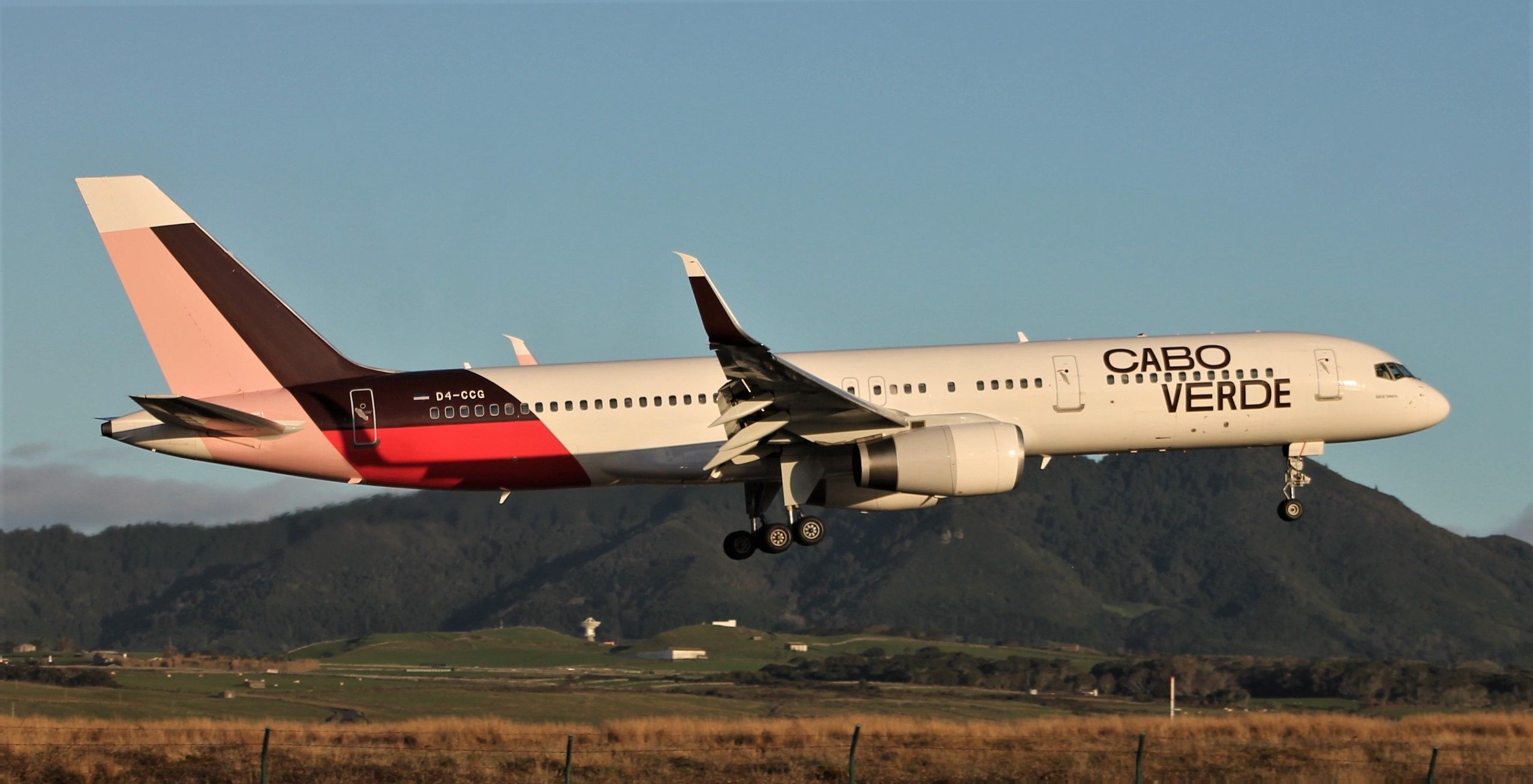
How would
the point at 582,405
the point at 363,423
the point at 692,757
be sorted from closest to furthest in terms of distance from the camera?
the point at 692,757, the point at 363,423, the point at 582,405

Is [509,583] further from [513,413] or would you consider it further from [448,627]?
[513,413]

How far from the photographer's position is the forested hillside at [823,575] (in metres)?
121

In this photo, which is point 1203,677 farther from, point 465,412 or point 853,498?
point 465,412

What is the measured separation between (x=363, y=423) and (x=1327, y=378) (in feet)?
75.3

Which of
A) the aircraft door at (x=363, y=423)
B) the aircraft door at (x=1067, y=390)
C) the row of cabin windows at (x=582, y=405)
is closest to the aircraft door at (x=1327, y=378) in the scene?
the aircraft door at (x=1067, y=390)

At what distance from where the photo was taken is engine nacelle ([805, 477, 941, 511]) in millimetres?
41938

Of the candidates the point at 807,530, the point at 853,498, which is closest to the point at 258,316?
the point at 807,530

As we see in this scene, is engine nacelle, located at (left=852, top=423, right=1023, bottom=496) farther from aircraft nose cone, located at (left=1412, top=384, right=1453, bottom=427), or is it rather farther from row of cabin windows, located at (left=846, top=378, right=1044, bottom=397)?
aircraft nose cone, located at (left=1412, top=384, right=1453, bottom=427)

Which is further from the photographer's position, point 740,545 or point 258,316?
point 740,545

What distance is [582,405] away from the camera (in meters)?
40.3

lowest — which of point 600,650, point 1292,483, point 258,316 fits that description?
point 600,650

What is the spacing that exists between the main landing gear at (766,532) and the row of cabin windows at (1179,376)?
308 inches

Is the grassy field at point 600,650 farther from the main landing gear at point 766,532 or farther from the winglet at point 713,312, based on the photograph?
the winglet at point 713,312

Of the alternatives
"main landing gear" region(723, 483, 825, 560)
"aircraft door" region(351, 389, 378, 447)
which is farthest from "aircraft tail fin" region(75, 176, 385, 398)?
"main landing gear" region(723, 483, 825, 560)
